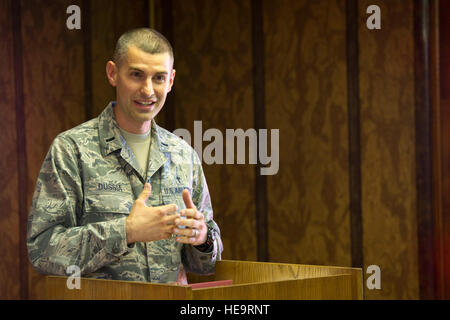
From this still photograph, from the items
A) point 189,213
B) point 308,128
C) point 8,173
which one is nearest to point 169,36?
point 308,128

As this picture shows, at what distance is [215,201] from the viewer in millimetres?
4480

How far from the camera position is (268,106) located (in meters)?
4.34

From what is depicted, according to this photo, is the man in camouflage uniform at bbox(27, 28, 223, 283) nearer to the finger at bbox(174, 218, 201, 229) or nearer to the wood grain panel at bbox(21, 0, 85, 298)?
the finger at bbox(174, 218, 201, 229)

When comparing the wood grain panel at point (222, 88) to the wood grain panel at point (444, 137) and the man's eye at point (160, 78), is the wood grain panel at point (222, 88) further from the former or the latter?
the man's eye at point (160, 78)

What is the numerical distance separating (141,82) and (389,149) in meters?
2.27

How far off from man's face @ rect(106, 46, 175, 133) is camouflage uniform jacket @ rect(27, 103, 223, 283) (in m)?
0.09

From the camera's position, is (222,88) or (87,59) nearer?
(87,59)

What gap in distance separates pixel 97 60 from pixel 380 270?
2.13 m

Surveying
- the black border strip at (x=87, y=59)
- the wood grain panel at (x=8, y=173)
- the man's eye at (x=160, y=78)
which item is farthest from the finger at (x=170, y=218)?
the black border strip at (x=87, y=59)

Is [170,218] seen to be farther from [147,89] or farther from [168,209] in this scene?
[147,89]

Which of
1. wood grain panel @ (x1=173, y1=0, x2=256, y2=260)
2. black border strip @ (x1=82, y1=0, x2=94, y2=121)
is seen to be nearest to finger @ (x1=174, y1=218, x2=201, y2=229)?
black border strip @ (x1=82, y1=0, x2=94, y2=121)

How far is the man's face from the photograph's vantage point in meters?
2.14

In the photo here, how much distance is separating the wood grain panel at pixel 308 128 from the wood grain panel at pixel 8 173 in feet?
5.20

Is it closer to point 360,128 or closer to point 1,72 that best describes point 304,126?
point 360,128
